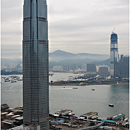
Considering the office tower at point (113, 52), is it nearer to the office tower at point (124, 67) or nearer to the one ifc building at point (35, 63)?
the office tower at point (124, 67)

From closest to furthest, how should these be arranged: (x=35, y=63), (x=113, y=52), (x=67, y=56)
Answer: (x=35, y=63), (x=113, y=52), (x=67, y=56)

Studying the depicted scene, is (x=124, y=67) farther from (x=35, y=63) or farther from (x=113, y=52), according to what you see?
(x=35, y=63)

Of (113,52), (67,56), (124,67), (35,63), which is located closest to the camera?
(35,63)

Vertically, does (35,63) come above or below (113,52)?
below

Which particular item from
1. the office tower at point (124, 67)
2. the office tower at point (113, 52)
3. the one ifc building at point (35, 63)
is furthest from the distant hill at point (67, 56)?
the one ifc building at point (35, 63)

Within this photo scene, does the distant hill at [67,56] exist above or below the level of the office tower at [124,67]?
above

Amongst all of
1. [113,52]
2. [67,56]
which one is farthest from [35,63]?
[67,56]

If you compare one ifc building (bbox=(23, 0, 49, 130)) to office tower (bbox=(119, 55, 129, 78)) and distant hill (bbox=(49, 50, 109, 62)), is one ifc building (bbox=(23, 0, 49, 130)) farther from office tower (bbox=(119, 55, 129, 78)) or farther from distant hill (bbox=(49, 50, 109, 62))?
distant hill (bbox=(49, 50, 109, 62))

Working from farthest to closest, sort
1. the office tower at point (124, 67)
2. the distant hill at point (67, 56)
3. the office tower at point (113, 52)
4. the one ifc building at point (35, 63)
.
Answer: the distant hill at point (67, 56)
the office tower at point (113, 52)
the office tower at point (124, 67)
the one ifc building at point (35, 63)

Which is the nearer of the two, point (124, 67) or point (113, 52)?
point (124, 67)
